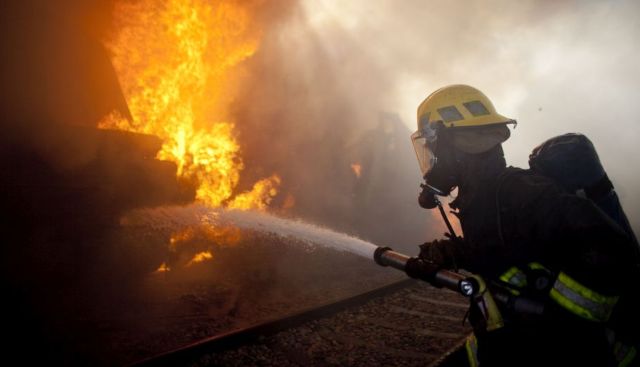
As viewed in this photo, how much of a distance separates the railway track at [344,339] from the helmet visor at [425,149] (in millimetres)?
2575

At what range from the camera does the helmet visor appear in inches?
89.0

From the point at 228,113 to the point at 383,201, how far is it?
1022 centimetres

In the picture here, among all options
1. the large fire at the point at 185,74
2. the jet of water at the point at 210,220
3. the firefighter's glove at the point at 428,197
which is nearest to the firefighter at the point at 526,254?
the firefighter's glove at the point at 428,197

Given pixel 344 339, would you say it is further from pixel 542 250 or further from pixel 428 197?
pixel 542 250

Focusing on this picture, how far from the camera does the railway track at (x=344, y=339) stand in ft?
13.7

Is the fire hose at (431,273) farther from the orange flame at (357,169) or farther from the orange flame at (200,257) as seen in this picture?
the orange flame at (357,169)

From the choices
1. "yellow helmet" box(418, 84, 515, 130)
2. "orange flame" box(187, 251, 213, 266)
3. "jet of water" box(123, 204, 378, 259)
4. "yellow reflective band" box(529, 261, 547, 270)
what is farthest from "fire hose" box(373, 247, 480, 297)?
"jet of water" box(123, 204, 378, 259)

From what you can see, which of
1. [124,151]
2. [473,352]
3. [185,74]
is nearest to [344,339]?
[473,352]

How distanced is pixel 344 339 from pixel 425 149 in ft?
11.1

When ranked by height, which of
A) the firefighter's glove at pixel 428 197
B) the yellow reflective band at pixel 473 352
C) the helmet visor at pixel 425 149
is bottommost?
the yellow reflective band at pixel 473 352

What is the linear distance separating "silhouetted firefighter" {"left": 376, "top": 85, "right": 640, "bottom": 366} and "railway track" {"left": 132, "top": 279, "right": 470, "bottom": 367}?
237cm

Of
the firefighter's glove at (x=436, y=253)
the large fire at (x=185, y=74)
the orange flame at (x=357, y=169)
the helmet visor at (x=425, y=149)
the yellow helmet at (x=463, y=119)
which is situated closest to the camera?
the yellow helmet at (x=463, y=119)

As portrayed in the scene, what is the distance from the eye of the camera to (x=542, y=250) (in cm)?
159

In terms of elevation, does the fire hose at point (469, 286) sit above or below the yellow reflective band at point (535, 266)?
below
